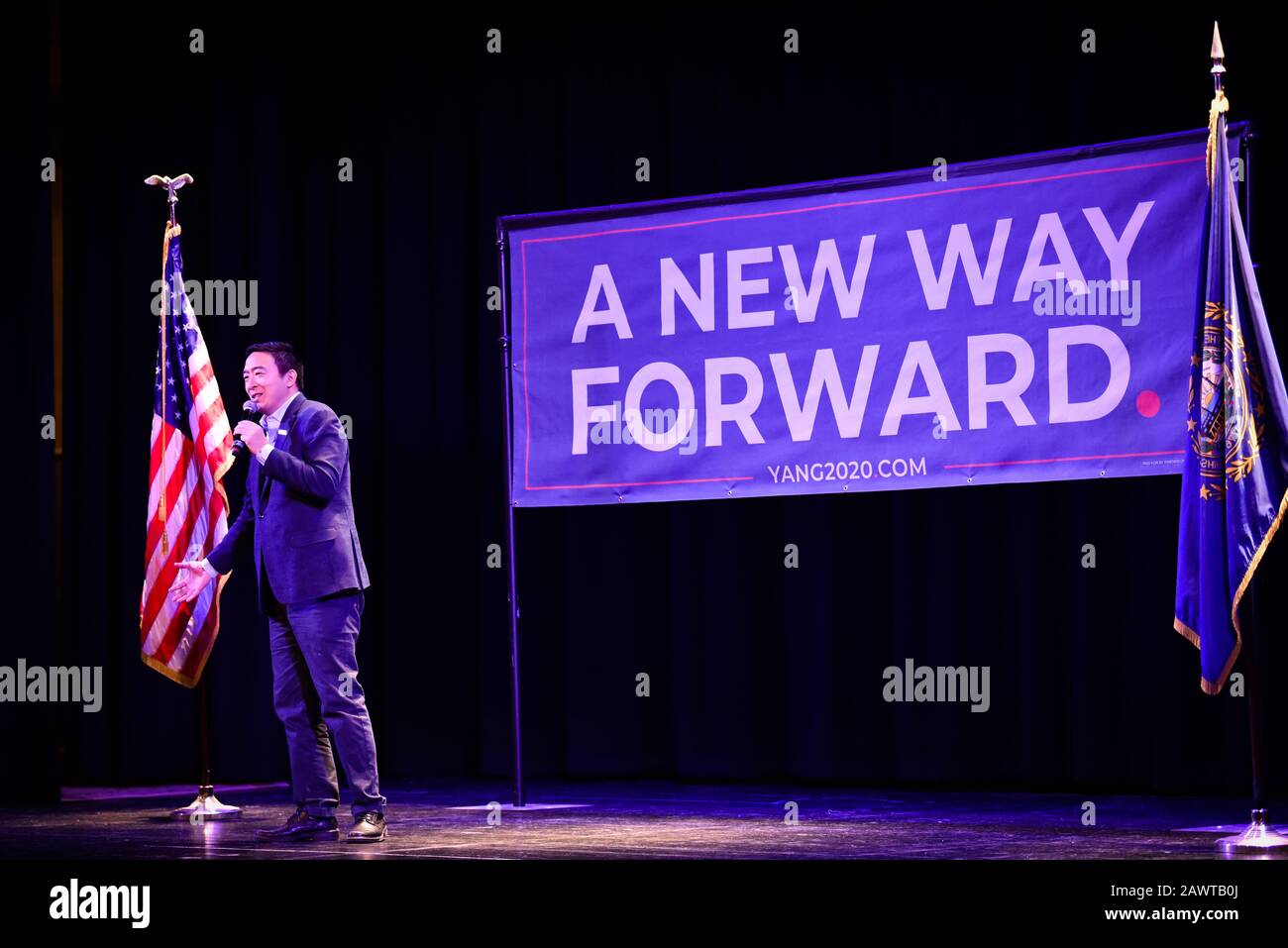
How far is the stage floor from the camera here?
464 cm

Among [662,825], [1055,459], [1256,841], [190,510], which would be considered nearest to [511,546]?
[662,825]

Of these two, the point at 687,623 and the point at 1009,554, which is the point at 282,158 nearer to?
the point at 687,623

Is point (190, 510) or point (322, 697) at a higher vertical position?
point (190, 510)

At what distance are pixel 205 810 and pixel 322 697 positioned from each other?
1508mm

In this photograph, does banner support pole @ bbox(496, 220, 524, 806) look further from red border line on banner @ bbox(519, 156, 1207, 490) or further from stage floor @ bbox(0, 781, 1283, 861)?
stage floor @ bbox(0, 781, 1283, 861)

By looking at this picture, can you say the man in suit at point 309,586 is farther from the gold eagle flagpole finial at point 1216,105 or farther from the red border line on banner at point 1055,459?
the gold eagle flagpole finial at point 1216,105

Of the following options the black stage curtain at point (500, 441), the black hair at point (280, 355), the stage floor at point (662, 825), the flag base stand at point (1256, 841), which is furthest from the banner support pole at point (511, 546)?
the flag base stand at point (1256, 841)

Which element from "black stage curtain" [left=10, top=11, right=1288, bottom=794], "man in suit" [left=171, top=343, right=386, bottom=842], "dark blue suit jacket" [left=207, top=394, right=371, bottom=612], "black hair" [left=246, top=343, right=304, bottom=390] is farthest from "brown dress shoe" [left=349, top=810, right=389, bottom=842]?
"black stage curtain" [left=10, top=11, right=1288, bottom=794]

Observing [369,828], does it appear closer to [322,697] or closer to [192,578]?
[322,697]

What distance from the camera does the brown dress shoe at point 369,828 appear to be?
4855mm

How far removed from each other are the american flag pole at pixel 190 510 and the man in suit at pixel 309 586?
119 cm

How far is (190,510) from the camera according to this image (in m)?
6.41

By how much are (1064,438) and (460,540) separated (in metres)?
2.99
